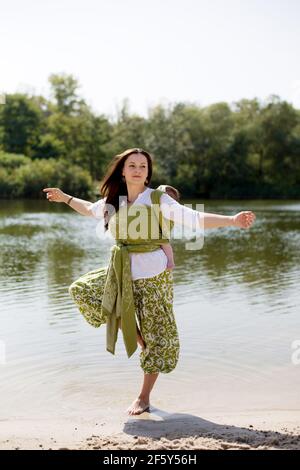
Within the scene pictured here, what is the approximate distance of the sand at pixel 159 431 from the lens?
3.90 metres

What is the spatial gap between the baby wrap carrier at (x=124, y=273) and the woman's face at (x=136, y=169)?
0.52 ft

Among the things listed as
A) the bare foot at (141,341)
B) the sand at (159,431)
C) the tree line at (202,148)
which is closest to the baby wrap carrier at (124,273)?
the bare foot at (141,341)

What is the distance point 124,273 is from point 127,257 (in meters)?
0.12

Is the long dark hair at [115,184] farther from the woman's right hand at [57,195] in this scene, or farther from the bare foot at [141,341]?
the bare foot at [141,341]

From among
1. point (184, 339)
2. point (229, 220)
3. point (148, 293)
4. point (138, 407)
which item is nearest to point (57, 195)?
point (148, 293)

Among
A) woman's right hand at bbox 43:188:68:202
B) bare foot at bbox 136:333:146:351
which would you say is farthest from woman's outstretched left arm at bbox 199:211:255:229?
woman's right hand at bbox 43:188:68:202

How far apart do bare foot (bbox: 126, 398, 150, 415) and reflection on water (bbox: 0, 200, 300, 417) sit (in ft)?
1.35

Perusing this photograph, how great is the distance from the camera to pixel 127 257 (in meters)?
4.77

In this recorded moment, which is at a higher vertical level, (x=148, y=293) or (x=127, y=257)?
(x=127, y=257)

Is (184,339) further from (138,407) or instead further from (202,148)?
(202,148)

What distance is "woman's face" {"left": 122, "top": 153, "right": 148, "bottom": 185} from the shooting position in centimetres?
482

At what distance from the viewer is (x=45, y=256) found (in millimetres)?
15719

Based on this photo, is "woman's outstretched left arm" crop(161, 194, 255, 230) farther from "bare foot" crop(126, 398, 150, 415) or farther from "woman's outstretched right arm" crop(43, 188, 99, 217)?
"bare foot" crop(126, 398, 150, 415)

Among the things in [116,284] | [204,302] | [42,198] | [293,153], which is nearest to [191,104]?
[293,153]
